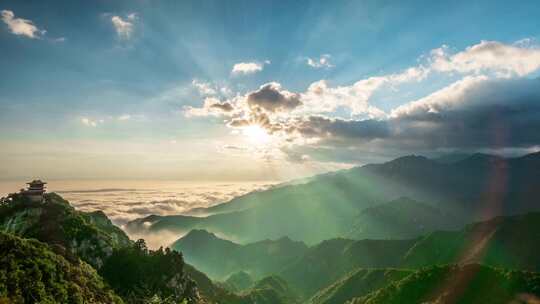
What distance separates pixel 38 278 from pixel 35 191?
9564 cm

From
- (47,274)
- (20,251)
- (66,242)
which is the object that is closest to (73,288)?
(47,274)

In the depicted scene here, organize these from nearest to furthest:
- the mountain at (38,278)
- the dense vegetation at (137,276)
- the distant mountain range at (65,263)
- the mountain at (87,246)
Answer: the mountain at (38,278)
the distant mountain range at (65,263)
the mountain at (87,246)
the dense vegetation at (137,276)

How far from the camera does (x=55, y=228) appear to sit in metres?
160

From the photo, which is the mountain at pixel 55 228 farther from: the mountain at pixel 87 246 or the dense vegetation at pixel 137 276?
the dense vegetation at pixel 137 276

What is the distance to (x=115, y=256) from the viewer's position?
182000 millimetres

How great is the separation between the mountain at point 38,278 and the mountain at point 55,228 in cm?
2800

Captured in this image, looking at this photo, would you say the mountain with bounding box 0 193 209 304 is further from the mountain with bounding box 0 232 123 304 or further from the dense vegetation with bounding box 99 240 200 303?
the mountain with bounding box 0 232 123 304

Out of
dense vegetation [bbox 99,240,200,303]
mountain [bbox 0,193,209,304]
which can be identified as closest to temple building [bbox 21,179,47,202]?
mountain [bbox 0,193,209,304]

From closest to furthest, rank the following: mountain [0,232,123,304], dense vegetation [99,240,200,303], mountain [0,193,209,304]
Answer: mountain [0,232,123,304] < mountain [0,193,209,304] < dense vegetation [99,240,200,303]

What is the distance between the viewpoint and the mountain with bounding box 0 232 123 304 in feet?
308

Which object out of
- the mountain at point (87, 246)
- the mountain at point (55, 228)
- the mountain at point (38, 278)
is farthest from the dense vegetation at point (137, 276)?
the mountain at point (38, 278)

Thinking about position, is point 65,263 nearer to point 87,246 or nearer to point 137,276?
point 87,246

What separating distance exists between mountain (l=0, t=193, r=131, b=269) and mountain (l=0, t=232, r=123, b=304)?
27996 millimetres

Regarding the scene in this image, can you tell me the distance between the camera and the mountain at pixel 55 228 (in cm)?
15512
